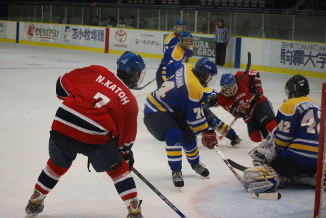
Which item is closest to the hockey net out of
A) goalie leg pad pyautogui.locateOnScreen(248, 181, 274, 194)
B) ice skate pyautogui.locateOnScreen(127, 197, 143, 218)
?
goalie leg pad pyautogui.locateOnScreen(248, 181, 274, 194)

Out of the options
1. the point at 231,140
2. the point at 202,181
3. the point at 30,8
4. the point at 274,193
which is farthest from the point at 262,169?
the point at 30,8

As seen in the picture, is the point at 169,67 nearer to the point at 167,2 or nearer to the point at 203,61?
the point at 203,61

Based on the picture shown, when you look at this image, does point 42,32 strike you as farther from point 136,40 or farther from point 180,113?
point 180,113

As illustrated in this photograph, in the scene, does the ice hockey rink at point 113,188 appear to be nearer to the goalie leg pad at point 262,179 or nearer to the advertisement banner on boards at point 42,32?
the goalie leg pad at point 262,179

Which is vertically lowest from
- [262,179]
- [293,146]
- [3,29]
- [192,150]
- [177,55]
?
[262,179]

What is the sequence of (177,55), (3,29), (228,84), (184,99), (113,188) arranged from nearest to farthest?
(113,188)
(184,99)
(228,84)
(177,55)
(3,29)

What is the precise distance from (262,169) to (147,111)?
101 centimetres

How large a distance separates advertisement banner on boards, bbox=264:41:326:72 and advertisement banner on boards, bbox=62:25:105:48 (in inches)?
251

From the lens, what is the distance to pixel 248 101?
17.1ft

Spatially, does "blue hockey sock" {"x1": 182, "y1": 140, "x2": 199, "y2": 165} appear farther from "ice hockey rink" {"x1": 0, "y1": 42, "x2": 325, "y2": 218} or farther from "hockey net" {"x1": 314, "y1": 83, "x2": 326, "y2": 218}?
"hockey net" {"x1": 314, "y1": 83, "x2": 326, "y2": 218}

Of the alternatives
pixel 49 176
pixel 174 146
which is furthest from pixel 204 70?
pixel 49 176

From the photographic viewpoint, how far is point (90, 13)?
60.7ft

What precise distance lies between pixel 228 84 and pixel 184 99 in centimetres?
98

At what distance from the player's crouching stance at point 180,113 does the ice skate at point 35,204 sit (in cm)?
112
